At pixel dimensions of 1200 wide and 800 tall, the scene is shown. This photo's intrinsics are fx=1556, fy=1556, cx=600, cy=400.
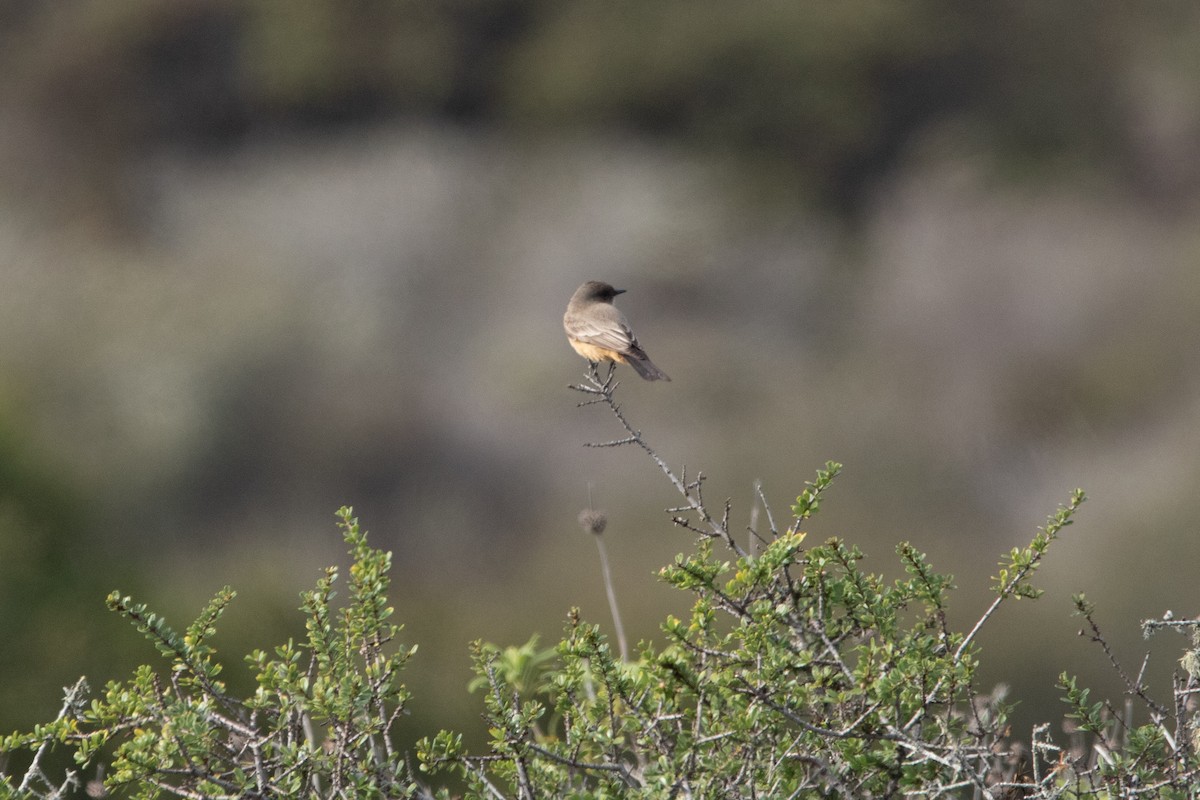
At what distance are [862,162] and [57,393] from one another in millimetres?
16317

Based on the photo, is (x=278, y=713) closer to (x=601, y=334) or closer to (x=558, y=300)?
(x=601, y=334)

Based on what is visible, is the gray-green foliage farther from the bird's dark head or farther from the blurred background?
the blurred background

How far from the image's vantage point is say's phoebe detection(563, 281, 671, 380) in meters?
4.63

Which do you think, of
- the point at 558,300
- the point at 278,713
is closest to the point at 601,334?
the point at 278,713

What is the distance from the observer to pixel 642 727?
213cm

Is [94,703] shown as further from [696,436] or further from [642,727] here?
[696,436]

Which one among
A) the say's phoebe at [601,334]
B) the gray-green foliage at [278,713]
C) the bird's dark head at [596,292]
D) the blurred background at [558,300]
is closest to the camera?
the gray-green foliage at [278,713]

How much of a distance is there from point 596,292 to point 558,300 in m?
18.5

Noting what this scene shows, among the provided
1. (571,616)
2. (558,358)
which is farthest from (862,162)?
(571,616)

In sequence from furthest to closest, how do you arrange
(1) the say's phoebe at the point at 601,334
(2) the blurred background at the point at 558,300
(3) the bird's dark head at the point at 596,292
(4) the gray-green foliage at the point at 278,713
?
(2) the blurred background at the point at 558,300
(3) the bird's dark head at the point at 596,292
(1) the say's phoebe at the point at 601,334
(4) the gray-green foliage at the point at 278,713

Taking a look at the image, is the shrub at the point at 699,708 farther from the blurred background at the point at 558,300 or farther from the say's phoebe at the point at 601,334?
the blurred background at the point at 558,300

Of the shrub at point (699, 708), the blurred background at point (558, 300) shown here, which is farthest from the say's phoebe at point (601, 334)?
the shrub at point (699, 708)

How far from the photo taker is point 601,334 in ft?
15.5

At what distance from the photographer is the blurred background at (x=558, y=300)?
40.4 ft
